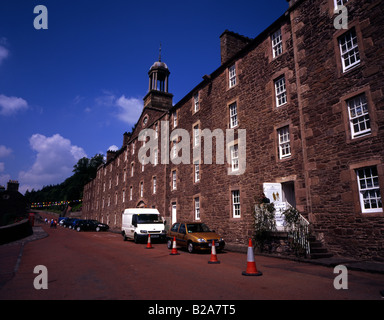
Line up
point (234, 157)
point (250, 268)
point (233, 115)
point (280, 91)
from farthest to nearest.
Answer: point (233, 115), point (234, 157), point (280, 91), point (250, 268)

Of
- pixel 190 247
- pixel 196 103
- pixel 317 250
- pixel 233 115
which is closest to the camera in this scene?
pixel 317 250

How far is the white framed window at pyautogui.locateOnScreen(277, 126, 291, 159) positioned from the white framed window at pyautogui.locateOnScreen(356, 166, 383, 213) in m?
3.73

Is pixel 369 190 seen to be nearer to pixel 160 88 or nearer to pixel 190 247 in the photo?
pixel 190 247

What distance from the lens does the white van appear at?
17.6m

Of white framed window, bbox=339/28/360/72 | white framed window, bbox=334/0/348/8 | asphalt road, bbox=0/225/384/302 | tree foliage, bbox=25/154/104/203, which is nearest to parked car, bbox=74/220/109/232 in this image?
asphalt road, bbox=0/225/384/302

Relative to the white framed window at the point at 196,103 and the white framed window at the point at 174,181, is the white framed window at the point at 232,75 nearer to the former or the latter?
the white framed window at the point at 196,103

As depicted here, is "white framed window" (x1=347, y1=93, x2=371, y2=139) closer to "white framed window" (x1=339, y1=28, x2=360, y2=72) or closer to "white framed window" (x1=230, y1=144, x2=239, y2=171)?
"white framed window" (x1=339, y1=28, x2=360, y2=72)

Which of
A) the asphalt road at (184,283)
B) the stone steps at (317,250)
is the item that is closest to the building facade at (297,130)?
the stone steps at (317,250)

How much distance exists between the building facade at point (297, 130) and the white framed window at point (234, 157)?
8cm

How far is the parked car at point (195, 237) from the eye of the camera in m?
12.4

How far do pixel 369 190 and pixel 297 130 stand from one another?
4.26m

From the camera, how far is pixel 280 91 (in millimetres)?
14430

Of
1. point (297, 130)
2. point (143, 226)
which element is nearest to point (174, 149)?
point (143, 226)
